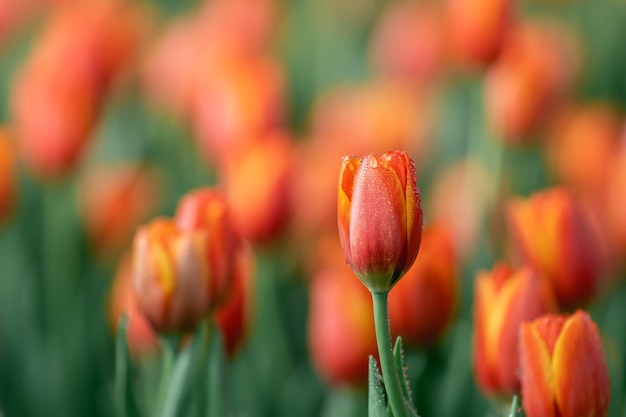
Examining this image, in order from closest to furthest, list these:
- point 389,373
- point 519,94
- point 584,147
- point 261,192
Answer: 1. point 389,373
2. point 261,192
3. point 519,94
4. point 584,147

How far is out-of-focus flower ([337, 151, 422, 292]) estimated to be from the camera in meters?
0.70

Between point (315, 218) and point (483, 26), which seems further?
point (315, 218)

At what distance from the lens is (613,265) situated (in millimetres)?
1280

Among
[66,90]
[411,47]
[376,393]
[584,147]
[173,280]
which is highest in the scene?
[411,47]

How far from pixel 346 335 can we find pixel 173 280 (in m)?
0.24

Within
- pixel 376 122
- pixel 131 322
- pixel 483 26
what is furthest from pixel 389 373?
pixel 376 122

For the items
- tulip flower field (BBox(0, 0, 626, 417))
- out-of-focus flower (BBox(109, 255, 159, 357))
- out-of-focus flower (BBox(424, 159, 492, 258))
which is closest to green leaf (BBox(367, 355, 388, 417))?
tulip flower field (BBox(0, 0, 626, 417))

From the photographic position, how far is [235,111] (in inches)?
56.4

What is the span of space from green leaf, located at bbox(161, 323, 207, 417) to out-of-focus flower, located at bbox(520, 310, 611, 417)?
28 centimetres

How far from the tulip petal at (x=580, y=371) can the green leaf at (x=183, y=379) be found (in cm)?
30

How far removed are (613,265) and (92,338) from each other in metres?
0.76

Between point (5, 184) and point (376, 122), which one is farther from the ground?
point (376, 122)

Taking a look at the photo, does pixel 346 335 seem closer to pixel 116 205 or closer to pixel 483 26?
pixel 483 26

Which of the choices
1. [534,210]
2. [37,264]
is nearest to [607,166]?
[534,210]
